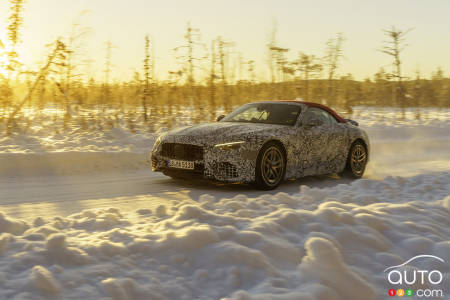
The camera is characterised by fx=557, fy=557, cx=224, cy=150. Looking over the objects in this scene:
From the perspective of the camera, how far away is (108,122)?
1470cm

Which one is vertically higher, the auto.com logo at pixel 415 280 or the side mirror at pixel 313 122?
the side mirror at pixel 313 122

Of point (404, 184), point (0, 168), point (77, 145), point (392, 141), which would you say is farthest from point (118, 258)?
point (392, 141)

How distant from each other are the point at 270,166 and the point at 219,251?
4.71m

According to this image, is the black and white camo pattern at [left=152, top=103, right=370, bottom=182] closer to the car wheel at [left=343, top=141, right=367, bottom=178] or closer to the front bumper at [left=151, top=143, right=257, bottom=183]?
the front bumper at [left=151, top=143, right=257, bottom=183]

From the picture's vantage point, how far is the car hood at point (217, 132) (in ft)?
27.8

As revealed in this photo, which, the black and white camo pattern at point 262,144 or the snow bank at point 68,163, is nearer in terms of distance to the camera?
the black and white camo pattern at point 262,144

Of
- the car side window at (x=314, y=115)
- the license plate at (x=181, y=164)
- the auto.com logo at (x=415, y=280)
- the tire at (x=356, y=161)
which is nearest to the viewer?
the auto.com logo at (x=415, y=280)

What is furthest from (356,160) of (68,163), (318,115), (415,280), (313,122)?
(415,280)

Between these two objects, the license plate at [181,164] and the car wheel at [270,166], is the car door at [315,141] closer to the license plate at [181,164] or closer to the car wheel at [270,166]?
the car wheel at [270,166]

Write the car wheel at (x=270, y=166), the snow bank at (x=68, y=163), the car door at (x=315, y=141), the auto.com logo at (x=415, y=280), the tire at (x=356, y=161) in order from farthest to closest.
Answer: the tire at (x=356, y=161) → the snow bank at (x=68, y=163) → the car door at (x=315, y=141) → the car wheel at (x=270, y=166) → the auto.com logo at (x=415, y=280)

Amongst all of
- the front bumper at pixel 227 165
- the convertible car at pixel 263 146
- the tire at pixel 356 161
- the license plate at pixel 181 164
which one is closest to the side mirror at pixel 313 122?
the convertible car at pixel 263 146

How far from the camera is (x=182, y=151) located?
28.5 ft

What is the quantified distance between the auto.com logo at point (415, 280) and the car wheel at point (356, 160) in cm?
632

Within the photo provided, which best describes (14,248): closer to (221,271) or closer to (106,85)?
(221,271)
